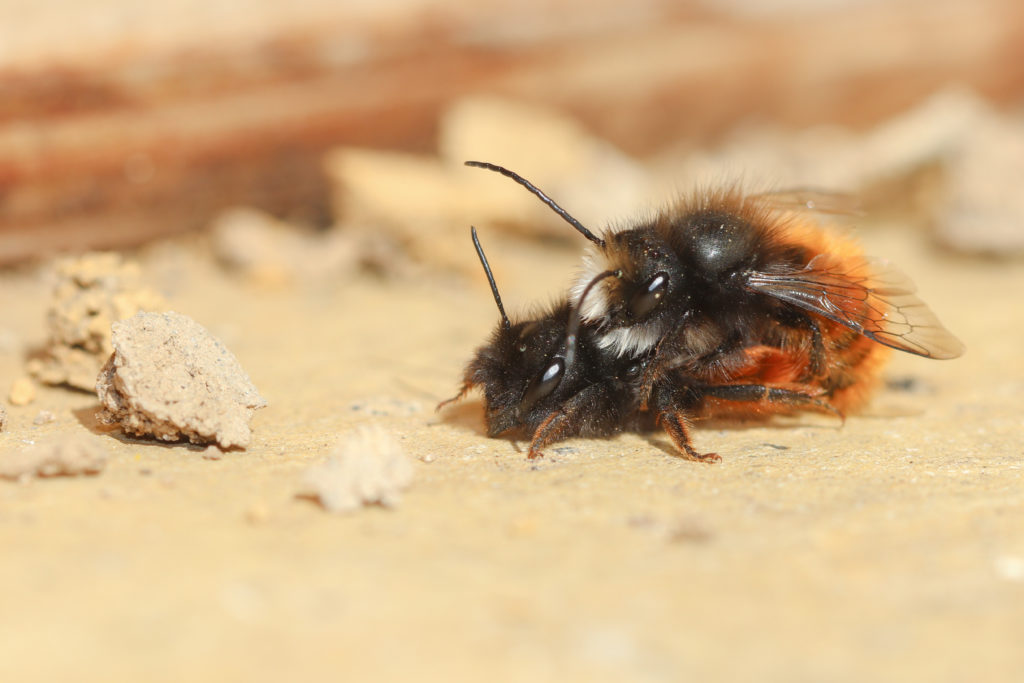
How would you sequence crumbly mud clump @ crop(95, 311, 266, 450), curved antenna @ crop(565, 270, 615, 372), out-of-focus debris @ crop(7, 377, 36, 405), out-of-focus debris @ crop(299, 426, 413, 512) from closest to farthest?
1. out-of-focus debris @ crop(299, 426, 413, 512)
2. crumbly mud clump @ crop(95, 311, 266, 450)
3. curved antenna @ crop(565, 270, 615, 372)
4. out-of-focus debris @ crop(7, 377, 36, 405)

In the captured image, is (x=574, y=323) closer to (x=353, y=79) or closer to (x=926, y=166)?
(x=353, y=79)

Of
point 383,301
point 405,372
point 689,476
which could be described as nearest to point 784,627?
point 689,476

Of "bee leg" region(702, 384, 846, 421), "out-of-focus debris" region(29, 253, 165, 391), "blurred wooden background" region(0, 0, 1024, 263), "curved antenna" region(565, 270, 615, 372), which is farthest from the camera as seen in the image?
"blurred wooden background" region(0, 0, 1024, 263)

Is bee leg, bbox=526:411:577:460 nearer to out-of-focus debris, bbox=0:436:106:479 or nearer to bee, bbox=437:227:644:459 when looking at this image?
bee, bbox=437:227:644:459

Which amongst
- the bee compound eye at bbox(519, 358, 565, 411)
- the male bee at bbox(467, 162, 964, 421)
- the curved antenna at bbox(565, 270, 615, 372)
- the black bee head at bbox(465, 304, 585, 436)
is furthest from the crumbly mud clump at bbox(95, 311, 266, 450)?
the male bee at bbox(467, 162, 964, 421)

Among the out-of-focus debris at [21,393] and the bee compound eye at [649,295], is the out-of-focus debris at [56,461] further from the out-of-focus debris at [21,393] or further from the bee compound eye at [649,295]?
the bee compound eye at [649,295]
